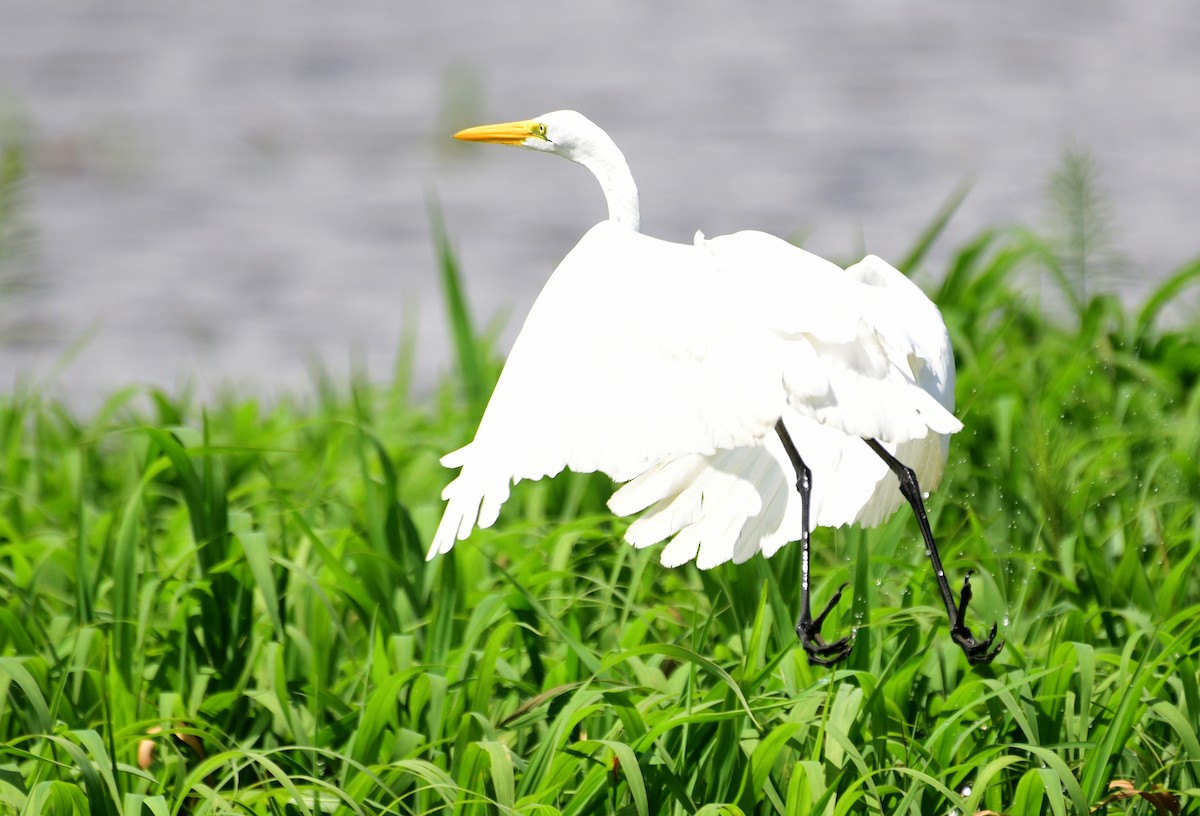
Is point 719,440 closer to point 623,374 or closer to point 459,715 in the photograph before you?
point 623,374

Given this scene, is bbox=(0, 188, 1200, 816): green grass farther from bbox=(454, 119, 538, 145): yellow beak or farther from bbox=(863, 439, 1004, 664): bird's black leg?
bbox=(454, 119, 538, 145): yellow beak

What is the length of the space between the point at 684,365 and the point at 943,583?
0.63m

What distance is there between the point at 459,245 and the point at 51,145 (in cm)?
456

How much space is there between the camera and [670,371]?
7.93 feet

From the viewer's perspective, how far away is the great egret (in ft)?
7.59

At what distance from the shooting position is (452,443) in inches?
167

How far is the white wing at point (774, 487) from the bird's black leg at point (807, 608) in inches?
6.2

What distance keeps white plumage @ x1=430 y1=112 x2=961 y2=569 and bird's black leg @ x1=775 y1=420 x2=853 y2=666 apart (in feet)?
0.48

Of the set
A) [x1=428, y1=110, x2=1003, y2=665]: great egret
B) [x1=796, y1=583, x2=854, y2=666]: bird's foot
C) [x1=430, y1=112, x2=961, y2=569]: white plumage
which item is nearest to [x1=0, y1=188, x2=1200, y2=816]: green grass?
[x1=796, y1=583, x2=854, y2=666]: bird's foot

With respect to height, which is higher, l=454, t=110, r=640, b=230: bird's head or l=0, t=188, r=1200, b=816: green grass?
l=454, t=110, r=640, b=230: bird's head

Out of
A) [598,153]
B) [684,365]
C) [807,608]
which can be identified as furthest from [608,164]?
[807,608]

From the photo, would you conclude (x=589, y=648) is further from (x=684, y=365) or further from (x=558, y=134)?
(x=558, y=134)

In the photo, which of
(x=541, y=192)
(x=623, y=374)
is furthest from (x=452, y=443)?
(x=541, y=192)

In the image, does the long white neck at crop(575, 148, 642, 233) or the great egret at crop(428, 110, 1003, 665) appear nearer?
the great egret at crop(428, 110, 1003, 665)
